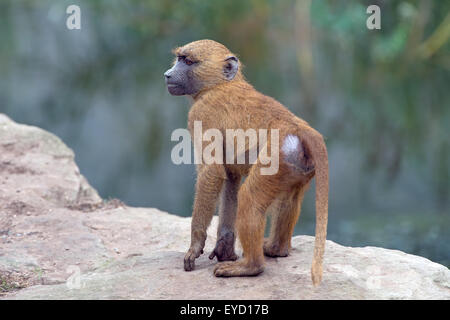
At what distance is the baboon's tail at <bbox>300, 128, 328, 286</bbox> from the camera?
462cm

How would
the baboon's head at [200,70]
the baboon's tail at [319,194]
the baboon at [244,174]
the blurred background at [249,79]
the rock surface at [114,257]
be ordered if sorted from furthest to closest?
the blurred background at [249,79]
the baboon's head at [200,70]
the baboon at [244,174]
the rock surface at [114,257]
the baboon's tail at [319,194]

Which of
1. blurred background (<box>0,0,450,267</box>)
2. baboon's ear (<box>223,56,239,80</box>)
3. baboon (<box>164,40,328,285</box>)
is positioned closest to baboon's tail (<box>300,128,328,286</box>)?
baboon (<box>164,40,328,285</box>)

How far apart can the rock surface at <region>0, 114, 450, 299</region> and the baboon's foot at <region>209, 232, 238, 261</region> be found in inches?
5.4

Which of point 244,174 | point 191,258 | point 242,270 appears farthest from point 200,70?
point 242,270

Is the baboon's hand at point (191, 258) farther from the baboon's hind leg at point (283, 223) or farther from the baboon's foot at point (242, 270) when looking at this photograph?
the baboon's hind leg at point (283, 223)

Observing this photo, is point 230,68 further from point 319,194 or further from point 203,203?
point 319,194

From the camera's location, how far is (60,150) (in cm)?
800

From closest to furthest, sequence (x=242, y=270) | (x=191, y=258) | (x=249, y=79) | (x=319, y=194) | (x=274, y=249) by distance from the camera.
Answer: (x=319, y=194), (x=242, y=270), (x=191, y=258), (x=274, y=249), (x=249, y=79)

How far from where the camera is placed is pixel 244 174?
540 centimetres

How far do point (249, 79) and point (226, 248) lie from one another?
11280 millimetres

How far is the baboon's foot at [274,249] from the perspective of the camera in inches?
217

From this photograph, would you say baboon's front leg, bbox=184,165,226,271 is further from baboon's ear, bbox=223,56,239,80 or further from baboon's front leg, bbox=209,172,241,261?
baboon's ear, bbox=223,56,239,80

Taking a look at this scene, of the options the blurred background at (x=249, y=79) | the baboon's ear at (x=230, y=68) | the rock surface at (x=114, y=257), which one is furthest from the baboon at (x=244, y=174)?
the blurred background at (x=249, y=79)

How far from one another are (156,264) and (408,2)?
12365mm
